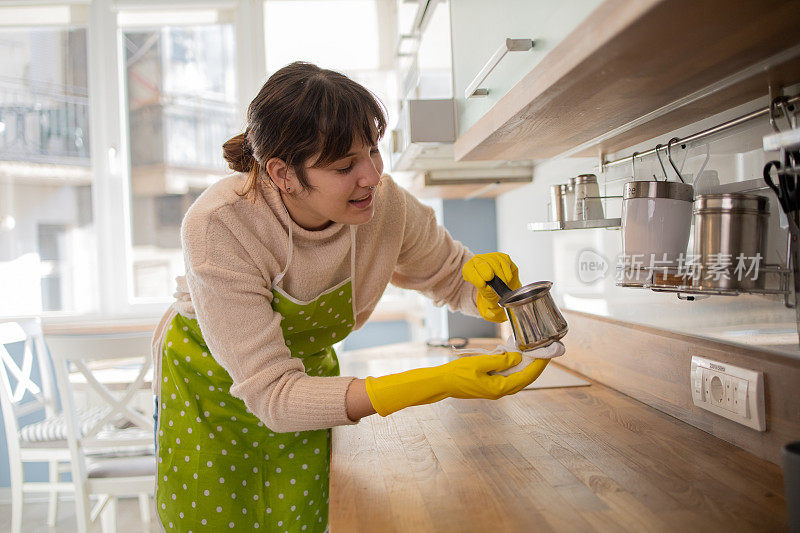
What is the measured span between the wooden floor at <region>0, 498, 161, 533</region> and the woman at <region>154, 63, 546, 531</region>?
1607 millimetres

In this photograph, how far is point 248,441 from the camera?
1.15 meters

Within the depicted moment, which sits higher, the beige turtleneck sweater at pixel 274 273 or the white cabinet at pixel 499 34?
the white cabinet at pixel 499 34

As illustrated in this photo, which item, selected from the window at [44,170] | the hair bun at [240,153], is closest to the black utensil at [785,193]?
the hair bun at [240,153]

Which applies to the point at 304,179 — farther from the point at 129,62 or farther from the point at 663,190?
the point at 129,62

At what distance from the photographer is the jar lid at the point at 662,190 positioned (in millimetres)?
821

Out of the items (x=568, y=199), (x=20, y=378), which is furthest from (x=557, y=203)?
(x=20, y=378)

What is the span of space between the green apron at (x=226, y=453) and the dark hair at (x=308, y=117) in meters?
0.23

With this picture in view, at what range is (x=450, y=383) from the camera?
870 mm

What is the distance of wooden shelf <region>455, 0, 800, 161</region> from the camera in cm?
52

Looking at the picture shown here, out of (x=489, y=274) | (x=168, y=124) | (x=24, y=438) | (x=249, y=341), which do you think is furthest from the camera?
(x=168, y=124)

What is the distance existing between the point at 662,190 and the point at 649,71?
21 cm

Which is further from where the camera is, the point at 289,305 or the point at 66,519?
the point at 66,519

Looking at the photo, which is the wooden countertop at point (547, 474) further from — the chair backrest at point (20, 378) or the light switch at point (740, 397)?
the chair backrest at point (20, 378)

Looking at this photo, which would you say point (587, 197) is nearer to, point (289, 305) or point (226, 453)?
point (289, 305)
